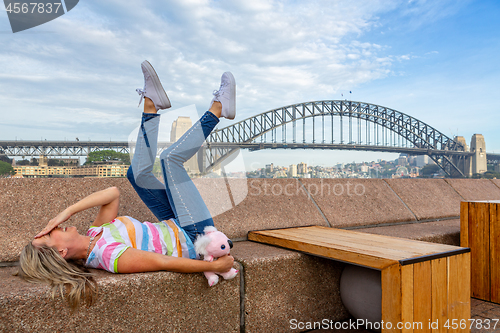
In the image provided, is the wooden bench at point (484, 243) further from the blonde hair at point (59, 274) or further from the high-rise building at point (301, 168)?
the blonde hair at point (59, 274)

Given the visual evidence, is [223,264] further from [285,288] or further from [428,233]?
[428,233]

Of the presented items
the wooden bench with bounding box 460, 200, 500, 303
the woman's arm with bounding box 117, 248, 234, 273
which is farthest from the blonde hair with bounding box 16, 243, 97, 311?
the wooden bench with bounding box 460, 200, 500, 303

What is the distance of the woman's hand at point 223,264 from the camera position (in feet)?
4.56

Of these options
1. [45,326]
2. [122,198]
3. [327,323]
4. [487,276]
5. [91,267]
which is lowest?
[327,323]

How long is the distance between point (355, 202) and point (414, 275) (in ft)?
5.77

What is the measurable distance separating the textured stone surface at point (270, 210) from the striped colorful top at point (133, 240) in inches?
23.2

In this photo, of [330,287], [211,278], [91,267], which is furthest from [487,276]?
[91,267]

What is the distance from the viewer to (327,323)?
5.93ft

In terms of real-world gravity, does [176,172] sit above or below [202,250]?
above

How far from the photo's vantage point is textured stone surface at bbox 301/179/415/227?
280cm

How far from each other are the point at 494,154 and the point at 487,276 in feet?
158

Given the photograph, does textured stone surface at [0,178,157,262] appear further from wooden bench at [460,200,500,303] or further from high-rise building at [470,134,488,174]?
high-rise building at [470,134,488,174]

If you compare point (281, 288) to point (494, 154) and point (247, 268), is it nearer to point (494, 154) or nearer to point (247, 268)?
point (247, 268)

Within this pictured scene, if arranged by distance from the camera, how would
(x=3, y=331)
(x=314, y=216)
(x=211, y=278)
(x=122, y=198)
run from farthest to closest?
1. (x=314, y=216)
2. (x=122, y=198)
3. (x=211, y=278)
4. (x=3, y=331)
